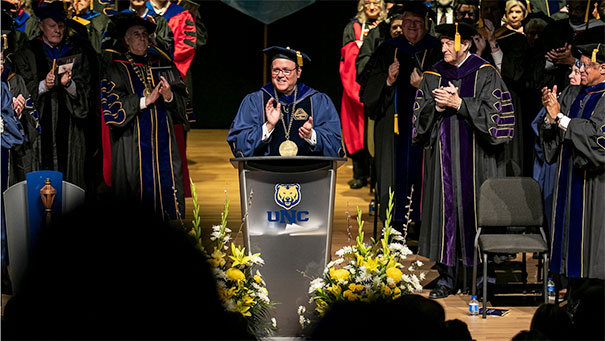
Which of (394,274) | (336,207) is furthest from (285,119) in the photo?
(336,207)

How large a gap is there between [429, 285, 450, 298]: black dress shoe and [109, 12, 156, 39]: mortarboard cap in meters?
3.18

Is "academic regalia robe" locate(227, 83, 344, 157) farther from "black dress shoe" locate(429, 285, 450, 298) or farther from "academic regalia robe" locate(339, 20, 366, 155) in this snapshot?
"academic regalia robe" locate(339, 20, 366, 155)

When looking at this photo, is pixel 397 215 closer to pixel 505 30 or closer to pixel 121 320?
pixel 505 30

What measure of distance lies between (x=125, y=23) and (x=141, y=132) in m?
0.93

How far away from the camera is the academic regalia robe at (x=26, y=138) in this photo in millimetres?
6738

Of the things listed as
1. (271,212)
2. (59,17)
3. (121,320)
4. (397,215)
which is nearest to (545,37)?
(397,215)

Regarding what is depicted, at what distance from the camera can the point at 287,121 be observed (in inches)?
225

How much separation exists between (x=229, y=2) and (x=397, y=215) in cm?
398

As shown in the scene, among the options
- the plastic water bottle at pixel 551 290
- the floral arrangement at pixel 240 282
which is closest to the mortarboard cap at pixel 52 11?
the floral arrangement at pixel 240 282

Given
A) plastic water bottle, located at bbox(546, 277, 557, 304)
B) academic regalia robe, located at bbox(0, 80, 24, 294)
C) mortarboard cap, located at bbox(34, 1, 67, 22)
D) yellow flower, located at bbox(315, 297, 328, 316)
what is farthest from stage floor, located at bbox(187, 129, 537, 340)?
mortarboard cap, located at bbox(34, 1, 67, 22)

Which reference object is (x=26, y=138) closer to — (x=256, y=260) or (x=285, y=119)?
(x=285, y=119)

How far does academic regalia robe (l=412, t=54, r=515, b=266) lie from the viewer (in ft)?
20.6

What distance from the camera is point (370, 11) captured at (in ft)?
31.3

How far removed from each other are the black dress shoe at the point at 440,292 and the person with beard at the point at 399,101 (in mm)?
1246
